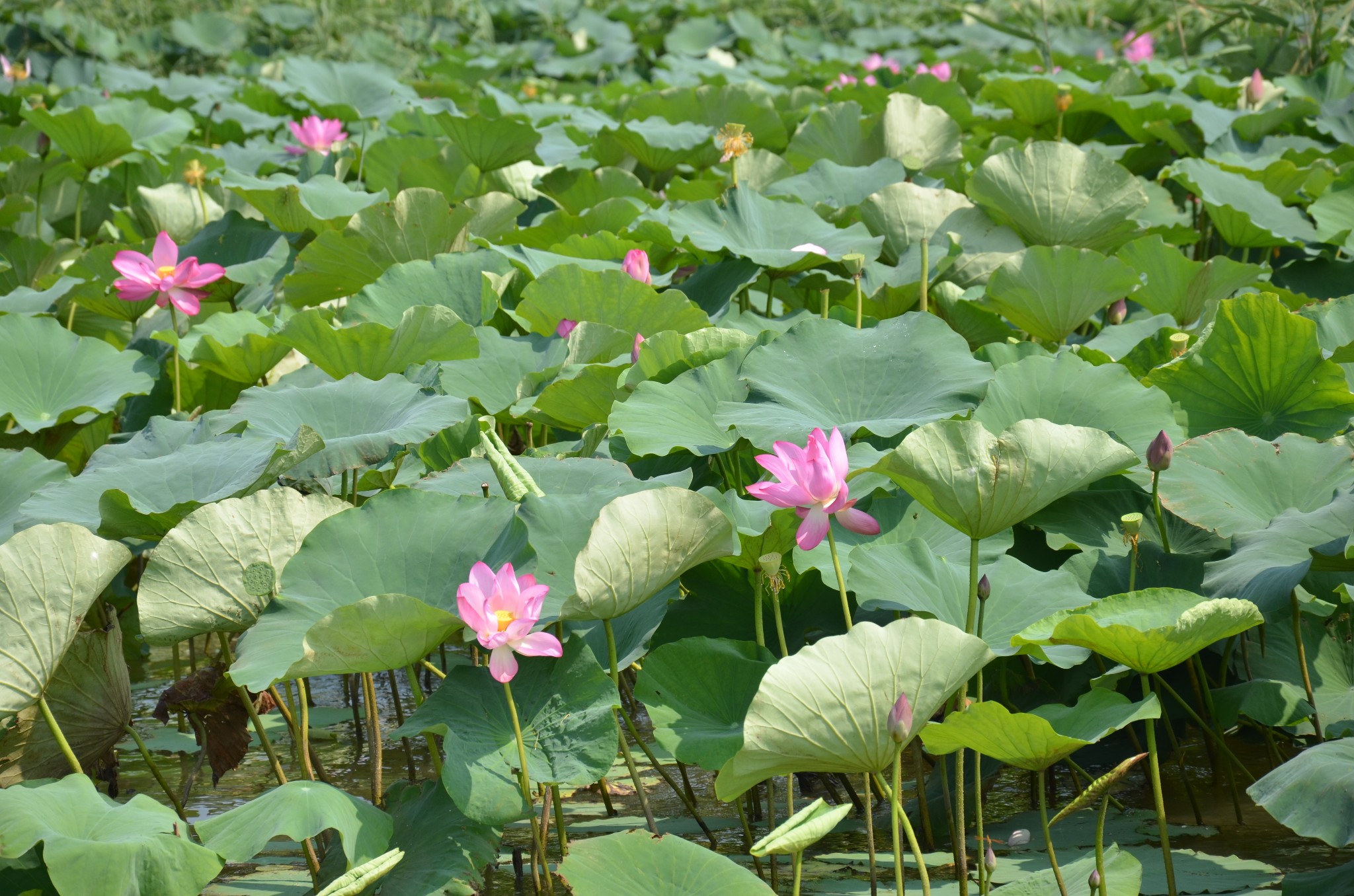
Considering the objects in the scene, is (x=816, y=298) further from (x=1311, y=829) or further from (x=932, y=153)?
(x=1311, y=829)

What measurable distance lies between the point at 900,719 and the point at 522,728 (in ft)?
1.35

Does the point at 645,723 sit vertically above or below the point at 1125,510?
below

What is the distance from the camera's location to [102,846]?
1051 mm

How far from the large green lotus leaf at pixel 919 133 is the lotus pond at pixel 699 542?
0.19 metres

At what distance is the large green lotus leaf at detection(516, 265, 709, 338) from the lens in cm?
190

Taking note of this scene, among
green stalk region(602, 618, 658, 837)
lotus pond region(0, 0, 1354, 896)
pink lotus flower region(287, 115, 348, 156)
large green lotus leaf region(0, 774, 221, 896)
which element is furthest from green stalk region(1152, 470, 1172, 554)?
pink lotus flower region(287, 115, 348, 156)

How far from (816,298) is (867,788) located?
1327 mm

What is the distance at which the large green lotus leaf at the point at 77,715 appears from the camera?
1434 mm

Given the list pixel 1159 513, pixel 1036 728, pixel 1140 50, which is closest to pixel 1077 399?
pixel 1159 513

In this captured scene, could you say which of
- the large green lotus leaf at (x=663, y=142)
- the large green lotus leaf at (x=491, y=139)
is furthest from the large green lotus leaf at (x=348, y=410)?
the large green lotus leaf at (x=663, y=142)

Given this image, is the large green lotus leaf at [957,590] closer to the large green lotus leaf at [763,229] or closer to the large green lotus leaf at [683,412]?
the large green lotus leaf at [683,412]

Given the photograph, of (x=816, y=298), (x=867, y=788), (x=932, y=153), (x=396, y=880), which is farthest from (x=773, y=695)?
(x=932, y=153)

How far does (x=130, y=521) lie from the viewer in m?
1.41

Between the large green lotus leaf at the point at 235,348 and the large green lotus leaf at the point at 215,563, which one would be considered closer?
the large green lotus leaf at the point at 215,563
